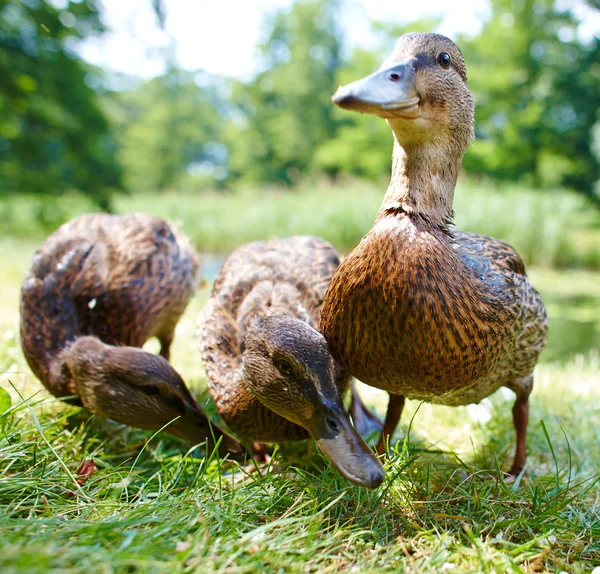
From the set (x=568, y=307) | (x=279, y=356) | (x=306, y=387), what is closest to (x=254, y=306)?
(x=279, y=356)

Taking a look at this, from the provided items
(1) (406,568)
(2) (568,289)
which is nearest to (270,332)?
(1) (406,568)

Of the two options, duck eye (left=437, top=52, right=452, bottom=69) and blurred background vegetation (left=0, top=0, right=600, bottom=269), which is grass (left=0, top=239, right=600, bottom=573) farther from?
blurred background vegetation (left=0, top=0, right=600, bottom=269)

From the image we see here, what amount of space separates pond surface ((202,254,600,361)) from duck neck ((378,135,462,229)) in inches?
155

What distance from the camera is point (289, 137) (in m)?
30.7

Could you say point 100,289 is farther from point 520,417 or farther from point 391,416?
point 520,417

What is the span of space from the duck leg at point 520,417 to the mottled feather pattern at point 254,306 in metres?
0.90

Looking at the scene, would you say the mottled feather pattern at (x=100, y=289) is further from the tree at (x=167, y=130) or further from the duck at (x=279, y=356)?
the tree at (x=167, y=130)

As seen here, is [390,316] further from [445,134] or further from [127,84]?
[127,84]

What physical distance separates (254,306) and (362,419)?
3.55 ft

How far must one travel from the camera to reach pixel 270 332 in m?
2.20

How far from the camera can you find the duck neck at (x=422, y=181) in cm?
214

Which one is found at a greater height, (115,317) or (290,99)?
(290,99)

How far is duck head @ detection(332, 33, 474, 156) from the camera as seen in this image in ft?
6.00

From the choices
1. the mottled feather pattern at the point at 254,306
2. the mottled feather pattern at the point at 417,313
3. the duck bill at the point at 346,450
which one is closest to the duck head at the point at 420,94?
the mottled feather pattern at the point at 417,313
